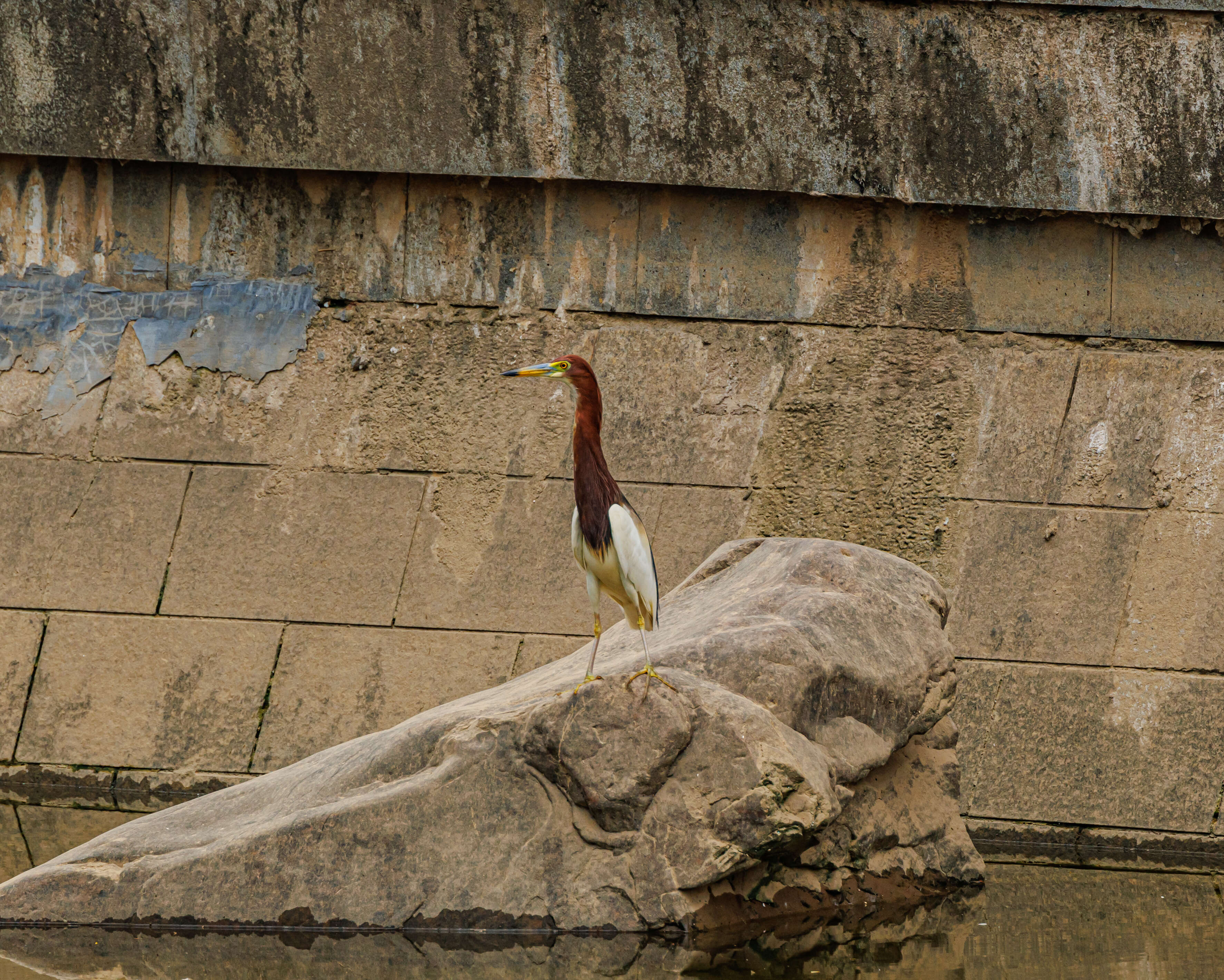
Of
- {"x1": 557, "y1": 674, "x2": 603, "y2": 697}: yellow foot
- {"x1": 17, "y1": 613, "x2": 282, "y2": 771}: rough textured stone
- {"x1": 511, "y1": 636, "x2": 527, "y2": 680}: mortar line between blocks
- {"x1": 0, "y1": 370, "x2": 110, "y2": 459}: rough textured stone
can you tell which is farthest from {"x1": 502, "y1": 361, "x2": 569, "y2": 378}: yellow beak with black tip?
{"x1": 0, "y1": 370, "x2": 110, "y2": 459}: rough textured stone

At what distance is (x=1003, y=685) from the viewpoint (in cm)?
662

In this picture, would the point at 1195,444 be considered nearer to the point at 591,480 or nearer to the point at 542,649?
the point at 542,649

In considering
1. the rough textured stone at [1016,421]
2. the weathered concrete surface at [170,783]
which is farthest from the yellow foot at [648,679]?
the weathered concrete surface at [170,783]

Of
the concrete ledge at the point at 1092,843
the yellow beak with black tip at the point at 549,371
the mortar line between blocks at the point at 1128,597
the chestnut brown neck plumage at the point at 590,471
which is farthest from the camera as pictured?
the mortar line between blocks at the point at 1128,597

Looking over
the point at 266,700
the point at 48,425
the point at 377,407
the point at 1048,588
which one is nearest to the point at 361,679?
the point at 266,700

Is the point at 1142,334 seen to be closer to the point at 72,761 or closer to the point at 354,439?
the point at 354,439

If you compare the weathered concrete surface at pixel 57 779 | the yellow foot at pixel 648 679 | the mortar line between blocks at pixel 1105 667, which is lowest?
the weathered concrete surface at pixel 57 779

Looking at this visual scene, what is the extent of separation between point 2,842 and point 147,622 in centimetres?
141

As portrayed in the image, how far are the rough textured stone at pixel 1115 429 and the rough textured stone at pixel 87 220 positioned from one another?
14.4 feet

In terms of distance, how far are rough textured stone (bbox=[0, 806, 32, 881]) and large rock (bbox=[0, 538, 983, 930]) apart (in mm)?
552

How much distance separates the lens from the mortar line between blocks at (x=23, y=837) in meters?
5.27

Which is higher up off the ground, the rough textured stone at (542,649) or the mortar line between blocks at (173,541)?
the mortar line between blocks at (173,541)

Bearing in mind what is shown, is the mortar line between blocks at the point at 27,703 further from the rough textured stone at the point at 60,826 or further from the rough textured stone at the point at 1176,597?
the rough textured stone at the point at 1176,597

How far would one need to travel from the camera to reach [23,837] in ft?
18.7
